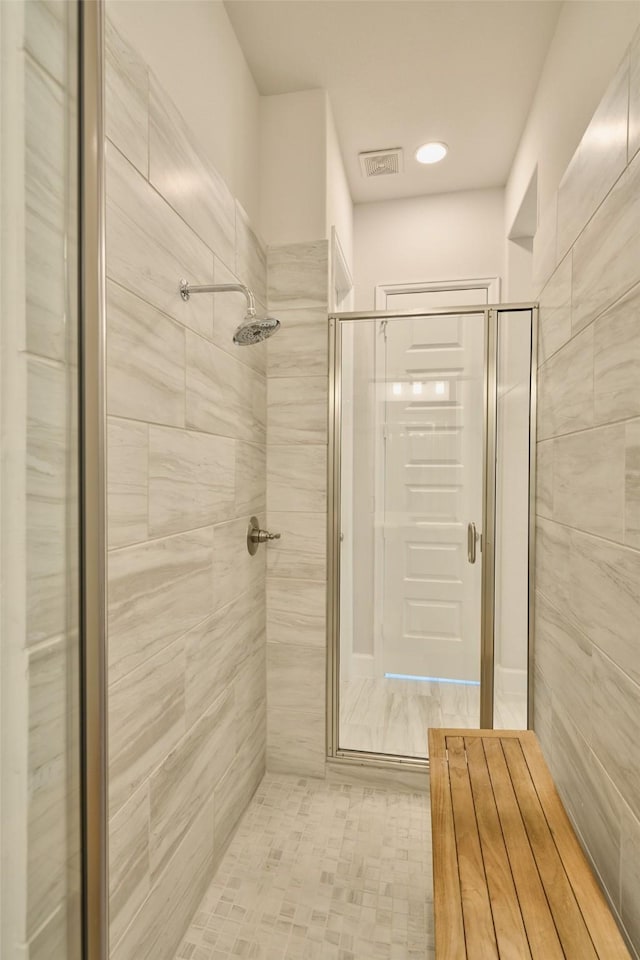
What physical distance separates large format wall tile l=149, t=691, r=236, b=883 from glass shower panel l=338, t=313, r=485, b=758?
58 cm

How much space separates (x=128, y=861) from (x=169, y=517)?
71 cm

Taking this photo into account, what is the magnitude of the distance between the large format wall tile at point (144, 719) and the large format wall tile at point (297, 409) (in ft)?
3.18

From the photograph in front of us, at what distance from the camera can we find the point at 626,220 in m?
1.07

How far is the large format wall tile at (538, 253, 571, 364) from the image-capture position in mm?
1527

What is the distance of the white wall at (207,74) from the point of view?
3.91 ft

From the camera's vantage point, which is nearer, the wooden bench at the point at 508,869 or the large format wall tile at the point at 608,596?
the wooden bench at the point at 508,869

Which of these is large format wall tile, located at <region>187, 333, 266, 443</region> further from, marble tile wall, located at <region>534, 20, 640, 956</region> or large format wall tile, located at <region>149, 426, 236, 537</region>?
marble tile wall, located at <region>534, 20, 640, 956</region>

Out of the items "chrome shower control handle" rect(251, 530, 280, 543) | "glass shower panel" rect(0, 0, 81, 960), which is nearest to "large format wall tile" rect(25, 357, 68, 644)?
"glass shower panel" rect(0, 0, 81, 960)

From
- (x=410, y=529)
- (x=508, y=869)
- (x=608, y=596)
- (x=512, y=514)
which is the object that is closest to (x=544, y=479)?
(x=512, y=514)

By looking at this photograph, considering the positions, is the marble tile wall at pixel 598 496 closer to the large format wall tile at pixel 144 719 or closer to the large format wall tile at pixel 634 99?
the large format wall tile at pixel 634 99

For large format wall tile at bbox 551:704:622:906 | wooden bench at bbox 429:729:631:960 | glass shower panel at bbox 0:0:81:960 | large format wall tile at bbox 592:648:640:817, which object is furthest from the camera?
large format wall tile at bbox 551:704:622:906

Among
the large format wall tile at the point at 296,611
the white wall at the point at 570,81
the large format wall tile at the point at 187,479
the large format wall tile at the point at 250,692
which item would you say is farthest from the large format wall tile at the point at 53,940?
the white wall at the point at 570,81

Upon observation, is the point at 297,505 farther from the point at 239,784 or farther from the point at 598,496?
the point at 598,496

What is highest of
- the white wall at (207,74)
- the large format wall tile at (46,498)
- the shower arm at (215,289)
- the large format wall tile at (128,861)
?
the white wall at (207,74)
